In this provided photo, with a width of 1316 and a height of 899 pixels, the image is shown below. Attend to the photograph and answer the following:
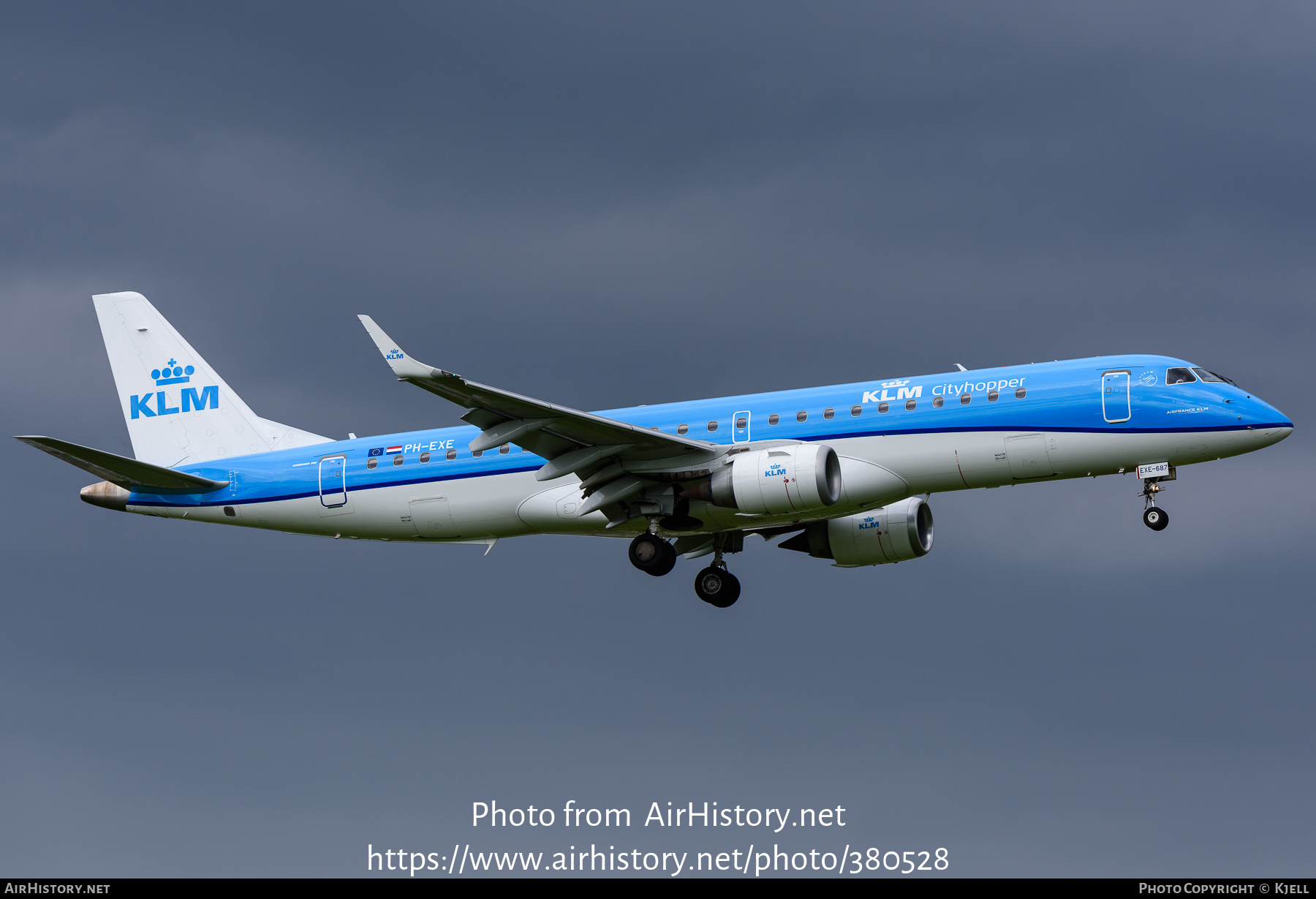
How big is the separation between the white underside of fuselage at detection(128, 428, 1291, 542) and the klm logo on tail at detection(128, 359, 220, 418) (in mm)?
3860

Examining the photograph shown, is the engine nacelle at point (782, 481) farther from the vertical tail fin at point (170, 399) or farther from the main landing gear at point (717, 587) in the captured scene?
the vertical tail fin at point (170, 399)

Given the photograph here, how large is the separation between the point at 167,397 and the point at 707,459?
1828 centimetres

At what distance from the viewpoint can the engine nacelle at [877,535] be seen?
138 feet

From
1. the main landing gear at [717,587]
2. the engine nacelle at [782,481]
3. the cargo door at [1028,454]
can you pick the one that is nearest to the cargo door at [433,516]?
the main landing gear at [717,587]

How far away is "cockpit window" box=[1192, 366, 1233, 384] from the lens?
118 ft

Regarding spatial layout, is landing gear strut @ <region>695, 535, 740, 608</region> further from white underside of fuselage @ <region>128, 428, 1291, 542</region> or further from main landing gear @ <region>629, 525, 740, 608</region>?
white underside of fuselage @ <region>128, 428, 1291, 542</region>

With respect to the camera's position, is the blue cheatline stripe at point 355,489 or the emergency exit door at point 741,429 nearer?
the emergency exit door at point 741,429

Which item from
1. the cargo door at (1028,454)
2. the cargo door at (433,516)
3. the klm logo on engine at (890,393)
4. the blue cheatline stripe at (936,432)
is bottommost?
the cargo door at (433,516)

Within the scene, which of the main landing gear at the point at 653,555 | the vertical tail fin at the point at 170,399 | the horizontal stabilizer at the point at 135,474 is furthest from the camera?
the vertical tail fin at the point at 170,399

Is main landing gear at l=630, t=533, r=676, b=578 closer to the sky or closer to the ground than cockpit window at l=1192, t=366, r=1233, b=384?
closer to the ground

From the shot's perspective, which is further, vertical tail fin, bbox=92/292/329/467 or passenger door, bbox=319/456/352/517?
vertical tail fin, bbox=92/292/329/467

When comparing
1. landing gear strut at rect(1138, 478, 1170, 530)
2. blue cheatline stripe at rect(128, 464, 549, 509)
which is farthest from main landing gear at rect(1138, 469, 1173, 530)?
blue cheatline stripe at rect(128, 464, 549, 509)

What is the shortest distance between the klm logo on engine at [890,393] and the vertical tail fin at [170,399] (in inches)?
635

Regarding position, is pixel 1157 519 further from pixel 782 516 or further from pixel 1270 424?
pixel 782 516
